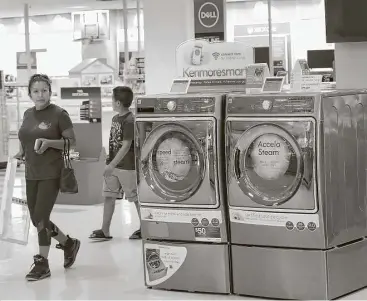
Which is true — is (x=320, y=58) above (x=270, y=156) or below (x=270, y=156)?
above

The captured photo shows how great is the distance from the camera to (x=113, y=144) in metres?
7.19

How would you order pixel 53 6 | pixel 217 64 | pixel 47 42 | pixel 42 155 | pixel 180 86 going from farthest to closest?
1. pixel 47 42
2. pixel 53 6
3. pixel 217 64
4. pixel 42 155
5. pixel 180 86

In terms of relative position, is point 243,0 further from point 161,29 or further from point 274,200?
point 274,200

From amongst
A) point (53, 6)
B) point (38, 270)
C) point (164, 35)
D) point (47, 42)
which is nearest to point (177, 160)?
point (38, 270)

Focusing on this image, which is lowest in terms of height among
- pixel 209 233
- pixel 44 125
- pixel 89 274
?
pixel 89 274

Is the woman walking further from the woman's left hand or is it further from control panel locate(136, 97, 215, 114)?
control panel locate(136, 97, 215, 114)

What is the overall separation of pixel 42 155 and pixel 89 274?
0.98 m

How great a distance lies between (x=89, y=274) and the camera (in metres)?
5.97

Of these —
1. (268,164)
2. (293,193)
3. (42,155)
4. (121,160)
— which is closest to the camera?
(293,193)

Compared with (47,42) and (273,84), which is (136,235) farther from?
(47,42)

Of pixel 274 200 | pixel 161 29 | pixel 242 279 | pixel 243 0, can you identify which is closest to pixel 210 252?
pixel 242 279

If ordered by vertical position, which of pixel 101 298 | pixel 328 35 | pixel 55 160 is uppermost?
pixel 328 35

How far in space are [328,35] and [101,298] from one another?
2787 mm

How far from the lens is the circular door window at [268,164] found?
15.9ft
